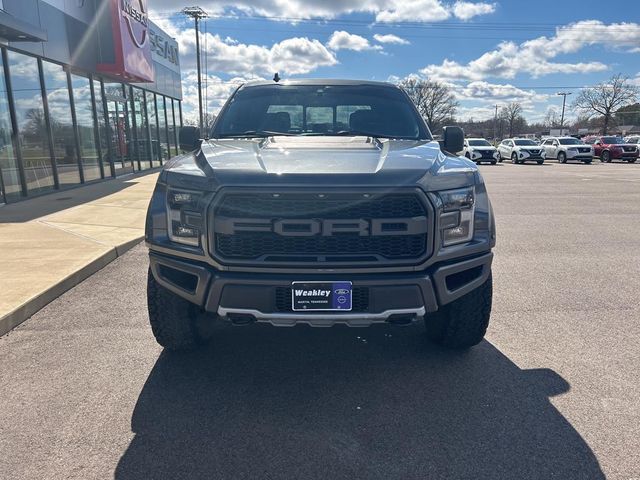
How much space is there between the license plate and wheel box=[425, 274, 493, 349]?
0.95 m

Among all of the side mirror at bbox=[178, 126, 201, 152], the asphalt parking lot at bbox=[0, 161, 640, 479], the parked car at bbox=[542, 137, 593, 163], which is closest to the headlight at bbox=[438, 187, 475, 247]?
the asphalt parking lot at bbox=[0, 161, 640, 479]

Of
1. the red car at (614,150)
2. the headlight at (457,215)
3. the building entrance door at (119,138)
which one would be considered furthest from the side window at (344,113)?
the red car at (614,150)

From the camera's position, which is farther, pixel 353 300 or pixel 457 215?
pixel 457 215

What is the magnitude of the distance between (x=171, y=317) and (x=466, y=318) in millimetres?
1956

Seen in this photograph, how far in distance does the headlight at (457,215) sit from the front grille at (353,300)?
1.79 ft

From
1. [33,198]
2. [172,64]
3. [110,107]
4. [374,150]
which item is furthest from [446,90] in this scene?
[374,150]

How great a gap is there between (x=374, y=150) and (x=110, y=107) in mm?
14486

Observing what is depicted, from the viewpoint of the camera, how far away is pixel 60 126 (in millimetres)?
12102

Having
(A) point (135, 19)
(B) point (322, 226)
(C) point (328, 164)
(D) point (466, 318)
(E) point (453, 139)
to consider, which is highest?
(A) point (135, 19)

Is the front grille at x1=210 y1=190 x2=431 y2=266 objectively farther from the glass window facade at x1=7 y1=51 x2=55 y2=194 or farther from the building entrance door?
the building entrance door

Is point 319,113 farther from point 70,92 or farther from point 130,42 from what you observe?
point 130,42

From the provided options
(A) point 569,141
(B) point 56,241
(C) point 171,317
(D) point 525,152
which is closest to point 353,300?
(C) point 171,317

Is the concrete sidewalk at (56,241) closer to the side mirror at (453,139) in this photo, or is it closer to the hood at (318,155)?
the hood at (318,155)

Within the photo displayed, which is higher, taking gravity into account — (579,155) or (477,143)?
(477,143)
